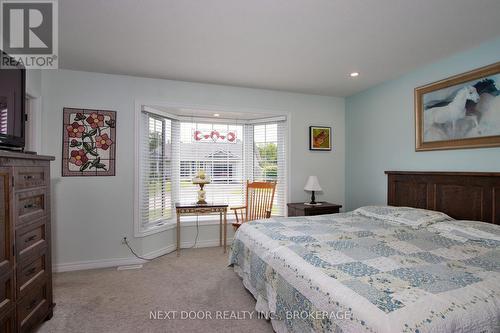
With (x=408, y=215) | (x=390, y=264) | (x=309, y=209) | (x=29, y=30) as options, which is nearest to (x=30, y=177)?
(x=29, y=30)

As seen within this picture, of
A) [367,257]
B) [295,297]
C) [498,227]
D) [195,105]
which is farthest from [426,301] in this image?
[195,105]

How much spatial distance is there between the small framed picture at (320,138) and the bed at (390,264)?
144 cm

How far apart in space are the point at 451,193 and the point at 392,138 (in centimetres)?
106

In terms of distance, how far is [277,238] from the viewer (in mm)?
2170

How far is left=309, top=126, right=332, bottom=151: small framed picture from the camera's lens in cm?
424

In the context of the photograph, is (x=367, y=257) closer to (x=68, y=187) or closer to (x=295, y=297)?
(x=295, y=297)

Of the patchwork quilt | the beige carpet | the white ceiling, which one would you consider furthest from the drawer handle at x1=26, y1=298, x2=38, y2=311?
the white ceiling

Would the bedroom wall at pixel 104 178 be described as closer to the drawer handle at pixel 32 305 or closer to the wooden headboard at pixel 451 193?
the drawer handle at pixel 32 305

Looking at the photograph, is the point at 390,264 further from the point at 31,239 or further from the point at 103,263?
the point at 103,263

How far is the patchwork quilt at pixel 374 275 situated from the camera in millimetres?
1119

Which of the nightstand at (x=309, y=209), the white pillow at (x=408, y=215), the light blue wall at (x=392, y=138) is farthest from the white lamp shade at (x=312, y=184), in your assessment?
the white pillow at (x=408, y=215)

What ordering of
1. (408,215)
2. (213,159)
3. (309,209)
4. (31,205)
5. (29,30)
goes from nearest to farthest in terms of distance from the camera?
(31,205) < (29,30) < (408,215) < (309,209) < (213,159)

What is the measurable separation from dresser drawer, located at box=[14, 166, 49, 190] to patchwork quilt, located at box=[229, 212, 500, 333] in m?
1.79

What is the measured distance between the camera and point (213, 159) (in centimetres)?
429
